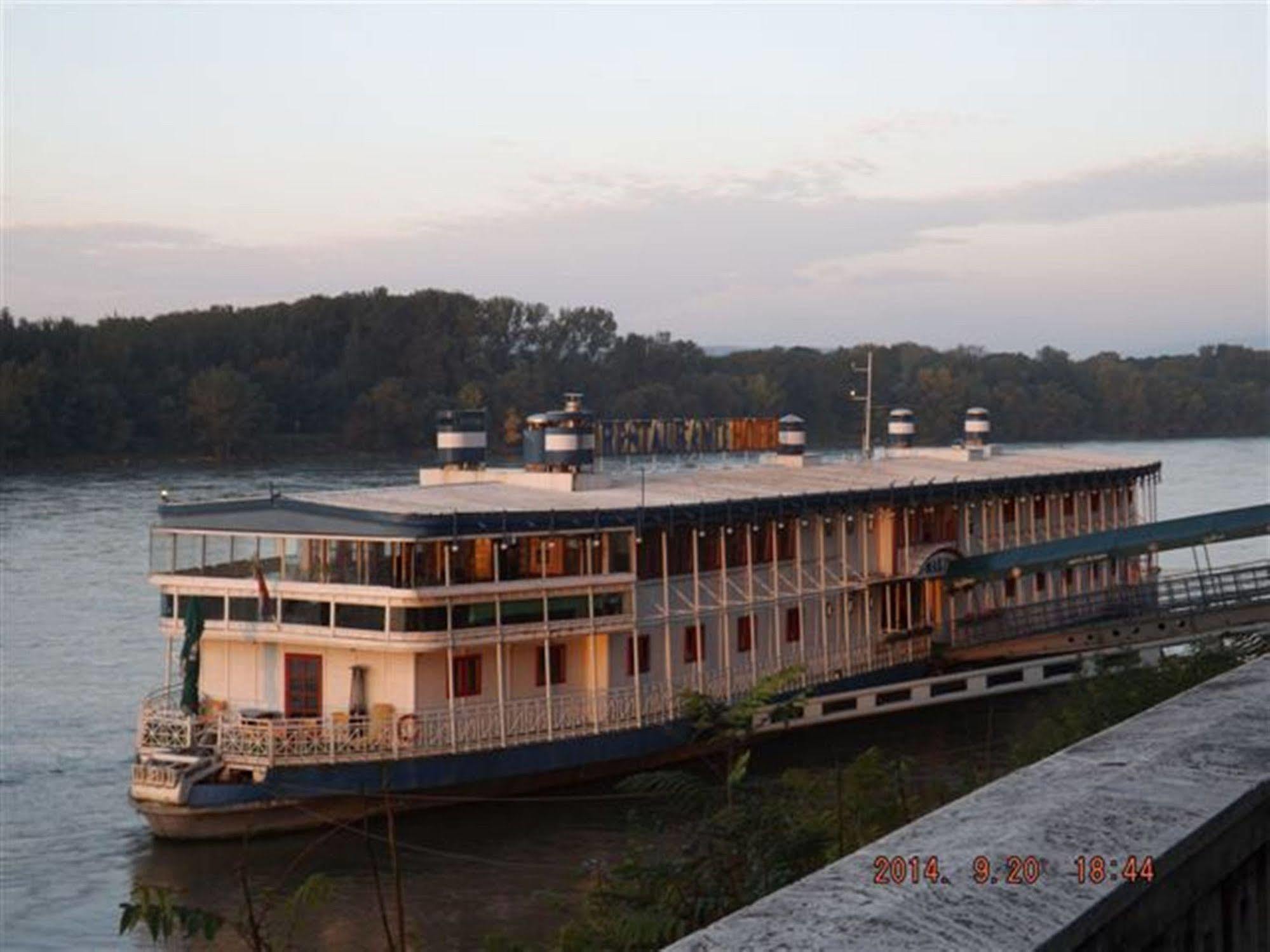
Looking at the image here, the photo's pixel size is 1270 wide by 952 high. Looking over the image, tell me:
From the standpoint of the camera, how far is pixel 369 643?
25.7 m

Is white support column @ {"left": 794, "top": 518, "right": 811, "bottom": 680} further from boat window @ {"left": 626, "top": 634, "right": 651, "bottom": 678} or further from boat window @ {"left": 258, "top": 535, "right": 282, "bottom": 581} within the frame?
boat window @ {"left": 258, "top": 535, "right": 282, "bottom": 581}

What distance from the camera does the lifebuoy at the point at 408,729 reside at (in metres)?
25.9

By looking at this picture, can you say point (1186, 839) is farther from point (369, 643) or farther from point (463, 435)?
point (463, 435)

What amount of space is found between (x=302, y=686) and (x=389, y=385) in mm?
92732

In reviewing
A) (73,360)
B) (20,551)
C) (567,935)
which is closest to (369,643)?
(567,935)

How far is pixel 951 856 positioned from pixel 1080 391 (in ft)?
520

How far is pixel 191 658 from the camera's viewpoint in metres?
26.2

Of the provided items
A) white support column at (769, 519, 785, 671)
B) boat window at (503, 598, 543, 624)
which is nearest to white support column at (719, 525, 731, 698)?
white support column at (769, 519, 785, 671)

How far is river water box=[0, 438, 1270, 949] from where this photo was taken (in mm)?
22344

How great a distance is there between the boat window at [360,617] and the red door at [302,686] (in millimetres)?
1223

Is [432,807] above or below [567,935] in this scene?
below

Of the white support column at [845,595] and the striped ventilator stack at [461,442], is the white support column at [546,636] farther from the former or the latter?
the white support column at [845,595]

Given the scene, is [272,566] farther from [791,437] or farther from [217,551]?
[217,551]

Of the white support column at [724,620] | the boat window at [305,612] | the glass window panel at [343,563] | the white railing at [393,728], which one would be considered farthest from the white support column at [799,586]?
the boat window at [305,612]
